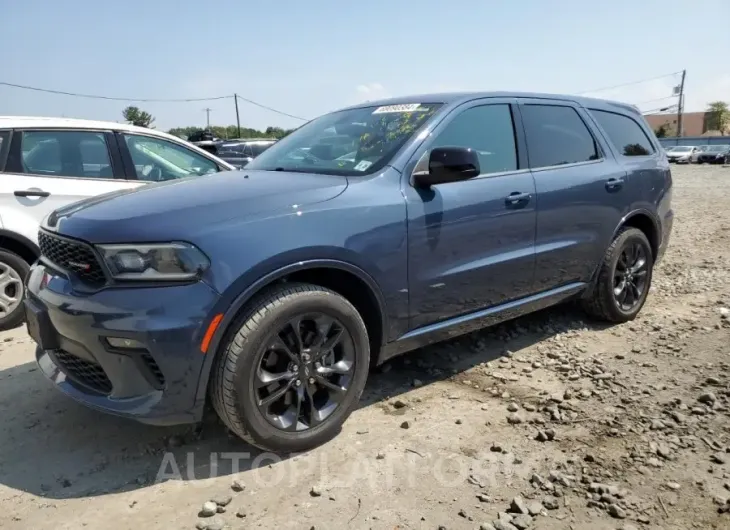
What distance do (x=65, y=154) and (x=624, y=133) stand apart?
188 inches

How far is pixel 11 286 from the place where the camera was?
4770 millimetres

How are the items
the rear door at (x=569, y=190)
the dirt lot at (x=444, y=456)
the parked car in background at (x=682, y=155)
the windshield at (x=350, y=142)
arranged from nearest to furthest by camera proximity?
the dirt lot at (x=444, y=456)
the windshield at (x=350, y=142)
the rear door at (x=569, y=190)
the parked car in background at (x=682, y=155)

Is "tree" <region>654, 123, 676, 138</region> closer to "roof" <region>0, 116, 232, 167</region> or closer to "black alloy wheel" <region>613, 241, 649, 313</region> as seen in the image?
"black alloy wheel" <region>613, 241, 649, 313</region>

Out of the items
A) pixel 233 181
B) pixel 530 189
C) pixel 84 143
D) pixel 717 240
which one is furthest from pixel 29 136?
pixel 717 240

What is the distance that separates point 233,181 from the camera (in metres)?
3.22

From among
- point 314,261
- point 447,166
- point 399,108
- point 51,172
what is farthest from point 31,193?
point 447,166

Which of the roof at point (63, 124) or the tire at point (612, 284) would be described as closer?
the tire at point (612, 284)

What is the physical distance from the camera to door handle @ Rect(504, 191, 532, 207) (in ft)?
11.8

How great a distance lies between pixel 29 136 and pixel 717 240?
331 inches

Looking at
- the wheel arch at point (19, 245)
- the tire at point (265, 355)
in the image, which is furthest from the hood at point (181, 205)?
the wheel arch at point (19, 245)

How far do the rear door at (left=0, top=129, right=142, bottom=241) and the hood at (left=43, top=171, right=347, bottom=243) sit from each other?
2.06 m

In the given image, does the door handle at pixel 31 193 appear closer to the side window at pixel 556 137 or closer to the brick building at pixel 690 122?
the side window at pixel 556 137

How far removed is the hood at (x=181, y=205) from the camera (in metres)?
2.56

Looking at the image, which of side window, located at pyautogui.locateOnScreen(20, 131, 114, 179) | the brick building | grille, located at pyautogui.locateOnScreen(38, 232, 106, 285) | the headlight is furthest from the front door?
the brick building
